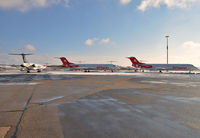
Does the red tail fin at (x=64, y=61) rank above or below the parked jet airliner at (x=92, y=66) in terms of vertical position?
above

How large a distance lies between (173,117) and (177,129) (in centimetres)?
116

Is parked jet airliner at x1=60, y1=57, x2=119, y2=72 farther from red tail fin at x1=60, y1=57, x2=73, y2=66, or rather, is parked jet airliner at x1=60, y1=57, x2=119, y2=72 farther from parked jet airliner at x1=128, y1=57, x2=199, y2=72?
parked jet airliner at x1=128, y1=57, x2=199, y2=72

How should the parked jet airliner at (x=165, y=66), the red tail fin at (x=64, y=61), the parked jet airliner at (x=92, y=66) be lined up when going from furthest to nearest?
the red tail fin at (x=64, y=61) → the parked jet airliner at (x=92, y=66) → the parked jet airliner at (x=165, y=66)

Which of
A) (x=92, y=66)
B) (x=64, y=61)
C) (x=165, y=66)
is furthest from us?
(x=64, y=61)

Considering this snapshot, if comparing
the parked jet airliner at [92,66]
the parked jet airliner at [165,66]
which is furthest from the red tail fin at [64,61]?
the parked jet airliner at [165,66]

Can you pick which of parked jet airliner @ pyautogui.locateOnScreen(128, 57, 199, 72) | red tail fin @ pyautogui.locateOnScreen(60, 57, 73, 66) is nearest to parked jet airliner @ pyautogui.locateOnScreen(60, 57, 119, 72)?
red tail fin @ pyautogui.locateOnScreen(60, 57, 73, 66)

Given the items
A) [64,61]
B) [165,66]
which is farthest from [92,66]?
[165,66]

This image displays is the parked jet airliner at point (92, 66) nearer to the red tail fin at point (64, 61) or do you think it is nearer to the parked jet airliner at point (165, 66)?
the red tail fin at point (64, 61)

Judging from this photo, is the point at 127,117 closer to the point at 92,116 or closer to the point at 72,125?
the point at 92,116

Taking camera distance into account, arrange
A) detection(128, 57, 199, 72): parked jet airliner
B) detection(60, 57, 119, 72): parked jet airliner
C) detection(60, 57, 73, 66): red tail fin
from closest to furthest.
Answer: detection(128, 57, 199, 72): parked jet airliner → detection(60, 57, 119, 72): parked jet airliner → detection(60, 57, 73, 66): red tail fin

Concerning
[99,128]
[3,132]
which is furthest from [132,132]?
[3,132]

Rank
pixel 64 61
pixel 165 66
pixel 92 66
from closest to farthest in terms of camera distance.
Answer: pixel 165 66
pixel 92 66
pixel 64 61

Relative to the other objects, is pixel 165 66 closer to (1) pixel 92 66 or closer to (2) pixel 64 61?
(1) pixel 92 66

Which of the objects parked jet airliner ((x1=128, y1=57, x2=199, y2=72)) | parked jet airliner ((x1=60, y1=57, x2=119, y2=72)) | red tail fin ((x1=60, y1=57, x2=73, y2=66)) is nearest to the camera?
parked jet airliner ((x1=128, y1=57, x2=199, y2=72))
